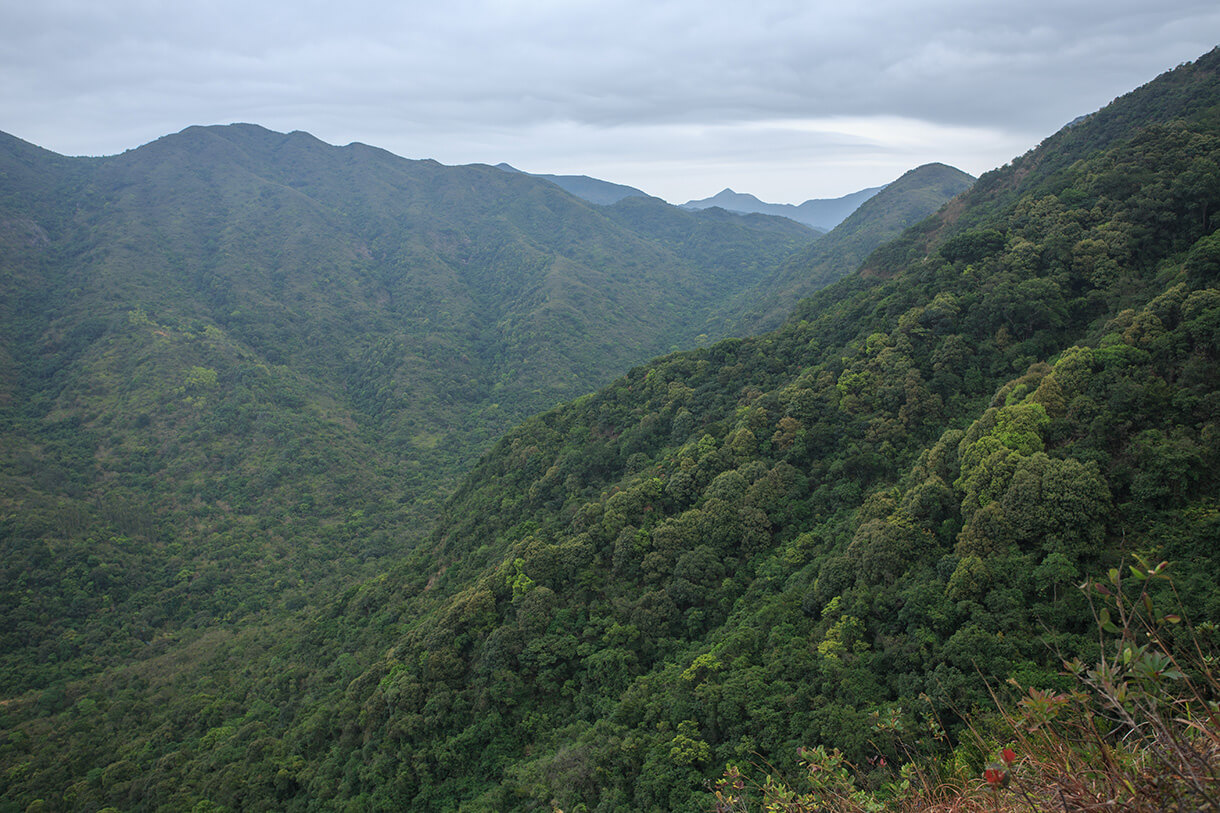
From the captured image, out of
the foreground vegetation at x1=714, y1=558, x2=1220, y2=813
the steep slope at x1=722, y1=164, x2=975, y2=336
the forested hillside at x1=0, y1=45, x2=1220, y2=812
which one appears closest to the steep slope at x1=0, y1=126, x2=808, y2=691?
the forested hillside at x1=0, y1=45, x2=1220, y2=812

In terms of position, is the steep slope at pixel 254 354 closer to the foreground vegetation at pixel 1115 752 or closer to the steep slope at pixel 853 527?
the steep slope at pixel 853 527

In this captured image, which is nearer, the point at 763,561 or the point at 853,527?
the point at 853,527

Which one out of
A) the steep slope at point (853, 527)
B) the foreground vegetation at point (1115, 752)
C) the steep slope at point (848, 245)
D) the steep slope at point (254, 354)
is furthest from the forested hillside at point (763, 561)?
the steep slope at point (848, 245)

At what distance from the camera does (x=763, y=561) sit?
24500 millimetres

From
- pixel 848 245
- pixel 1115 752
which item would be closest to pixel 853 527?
pixel 1115 752

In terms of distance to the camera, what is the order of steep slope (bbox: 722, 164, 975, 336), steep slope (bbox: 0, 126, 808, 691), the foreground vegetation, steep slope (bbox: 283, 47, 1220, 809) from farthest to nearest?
steep slope (bbox: 722, 164, 975, 336) < steep slope (bbox: 0, 126, 808, 691) < steep slope (bbox: 283, 47, 1220, 809) < the foreground vegetation

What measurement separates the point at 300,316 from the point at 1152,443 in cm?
11546

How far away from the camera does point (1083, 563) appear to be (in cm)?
1530

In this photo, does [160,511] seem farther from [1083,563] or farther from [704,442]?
[1083,563]

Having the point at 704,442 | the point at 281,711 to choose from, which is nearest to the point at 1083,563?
the point at 704,442

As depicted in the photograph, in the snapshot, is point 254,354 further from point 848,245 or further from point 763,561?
point 848,245

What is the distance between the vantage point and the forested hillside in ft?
52.1

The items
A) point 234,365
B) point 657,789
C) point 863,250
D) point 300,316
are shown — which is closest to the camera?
point 657,789

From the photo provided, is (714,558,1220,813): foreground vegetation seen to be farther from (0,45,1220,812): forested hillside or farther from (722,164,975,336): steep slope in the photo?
(722,164,975,336): steep slope
